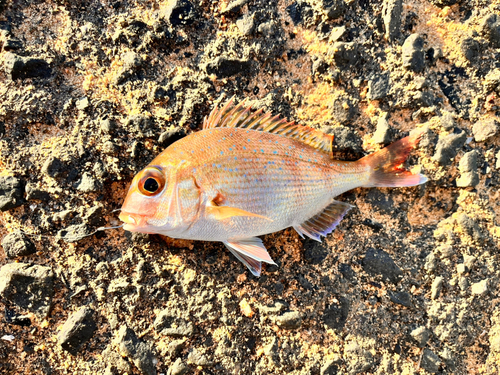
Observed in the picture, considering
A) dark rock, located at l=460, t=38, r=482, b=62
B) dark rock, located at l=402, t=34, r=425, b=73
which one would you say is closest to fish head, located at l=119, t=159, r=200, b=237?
dark rock, located at l=402, t=34, r=425, b=73

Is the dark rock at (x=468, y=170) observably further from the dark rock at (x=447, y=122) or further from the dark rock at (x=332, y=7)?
the dark rock at (x=332, y=7)

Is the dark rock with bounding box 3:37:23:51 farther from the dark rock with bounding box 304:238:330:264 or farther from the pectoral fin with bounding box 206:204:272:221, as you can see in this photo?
the dark rock with bounding box 304:238:330:264

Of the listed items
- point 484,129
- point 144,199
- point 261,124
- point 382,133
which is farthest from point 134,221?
point 484,129

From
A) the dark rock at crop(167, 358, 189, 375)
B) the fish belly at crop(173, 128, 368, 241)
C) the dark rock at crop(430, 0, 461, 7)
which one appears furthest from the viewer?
the dark rock at crop(430, 0, 461, 7)

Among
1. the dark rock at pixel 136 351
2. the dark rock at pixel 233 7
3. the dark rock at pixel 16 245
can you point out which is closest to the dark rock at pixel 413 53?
the dark rock at pixel 233 7

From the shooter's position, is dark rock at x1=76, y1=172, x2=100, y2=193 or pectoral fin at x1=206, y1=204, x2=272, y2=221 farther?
dark rock at x1=76, y1=172, x2=100, y2=193

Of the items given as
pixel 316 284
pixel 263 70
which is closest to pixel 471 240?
pixel 316 284
